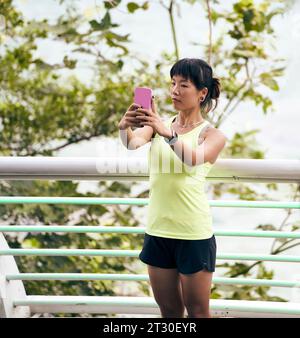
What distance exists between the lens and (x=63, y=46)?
473 cm

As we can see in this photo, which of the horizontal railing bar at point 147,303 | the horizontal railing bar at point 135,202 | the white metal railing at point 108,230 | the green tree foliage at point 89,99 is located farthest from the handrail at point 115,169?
the green tree foliage at point 89,99

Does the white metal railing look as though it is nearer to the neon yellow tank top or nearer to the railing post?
the railing post

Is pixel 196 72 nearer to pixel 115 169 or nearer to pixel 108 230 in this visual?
pixel 115 169

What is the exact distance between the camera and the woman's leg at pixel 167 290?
201 centimetres

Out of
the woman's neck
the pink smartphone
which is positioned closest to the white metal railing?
the woman's neck

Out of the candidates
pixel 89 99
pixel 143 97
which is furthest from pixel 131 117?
pixel 89 99

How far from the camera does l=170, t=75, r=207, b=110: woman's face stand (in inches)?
76.5

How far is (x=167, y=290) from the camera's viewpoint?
202 centimetres

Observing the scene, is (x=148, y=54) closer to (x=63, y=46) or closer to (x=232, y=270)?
(x=63, y=46)

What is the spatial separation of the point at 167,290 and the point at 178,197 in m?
0.30

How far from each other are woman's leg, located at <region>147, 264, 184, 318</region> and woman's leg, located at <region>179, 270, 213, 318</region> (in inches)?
1.8

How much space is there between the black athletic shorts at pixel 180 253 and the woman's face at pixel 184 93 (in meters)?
0.40

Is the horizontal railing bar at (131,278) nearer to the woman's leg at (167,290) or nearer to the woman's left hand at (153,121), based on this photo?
the woman's leg at (167,290)
